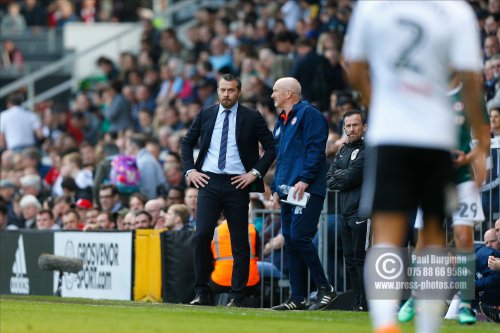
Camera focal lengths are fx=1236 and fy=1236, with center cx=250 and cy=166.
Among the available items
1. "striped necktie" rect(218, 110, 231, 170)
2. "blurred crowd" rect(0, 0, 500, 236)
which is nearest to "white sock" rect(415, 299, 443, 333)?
"striped necktie" rect(218, 110, 231, 170)

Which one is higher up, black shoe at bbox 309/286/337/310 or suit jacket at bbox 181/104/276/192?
suit jacket at bbox 181/104/276/192

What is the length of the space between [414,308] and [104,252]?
6.57m

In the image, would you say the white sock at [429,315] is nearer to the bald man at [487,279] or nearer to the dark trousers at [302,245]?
the bald man at [487,279]

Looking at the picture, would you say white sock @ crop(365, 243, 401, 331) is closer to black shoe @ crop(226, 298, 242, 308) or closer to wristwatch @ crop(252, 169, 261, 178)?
black shoe @ crop(226, 298, 242, 308)

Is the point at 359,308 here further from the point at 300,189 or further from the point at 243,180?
the point at 243,180

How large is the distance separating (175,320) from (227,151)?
11.7 ft

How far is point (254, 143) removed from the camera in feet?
43.5

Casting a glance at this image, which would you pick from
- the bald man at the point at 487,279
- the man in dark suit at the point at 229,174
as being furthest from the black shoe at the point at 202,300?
the bald man at the point at 487,279

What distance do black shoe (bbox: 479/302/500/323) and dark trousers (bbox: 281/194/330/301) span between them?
5.09 feet

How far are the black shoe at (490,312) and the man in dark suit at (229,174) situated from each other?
2.54 metres

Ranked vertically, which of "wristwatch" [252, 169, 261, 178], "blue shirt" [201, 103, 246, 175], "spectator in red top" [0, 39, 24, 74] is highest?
"spectator in red top" [0, 39, 24, 74]

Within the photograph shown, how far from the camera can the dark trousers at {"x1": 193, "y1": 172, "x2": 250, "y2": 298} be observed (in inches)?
511

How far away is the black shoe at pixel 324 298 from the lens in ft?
40.3

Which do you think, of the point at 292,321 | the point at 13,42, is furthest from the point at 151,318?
the point at 13,42
